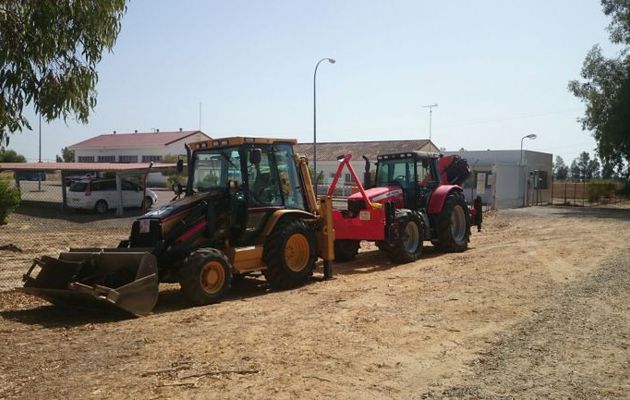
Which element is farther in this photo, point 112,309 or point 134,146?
point 134,146

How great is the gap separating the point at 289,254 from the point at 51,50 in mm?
4979

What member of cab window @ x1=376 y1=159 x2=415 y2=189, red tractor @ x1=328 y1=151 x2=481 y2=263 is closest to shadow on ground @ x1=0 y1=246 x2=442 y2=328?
red tractor @ x1=328 y1=151 x2=481 y2=263

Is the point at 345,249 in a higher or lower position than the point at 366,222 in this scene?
lower

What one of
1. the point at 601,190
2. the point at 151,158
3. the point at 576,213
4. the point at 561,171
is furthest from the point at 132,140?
the point at 561,171

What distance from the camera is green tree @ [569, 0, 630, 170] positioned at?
35.1 meters

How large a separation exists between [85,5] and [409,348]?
5253 millimetres

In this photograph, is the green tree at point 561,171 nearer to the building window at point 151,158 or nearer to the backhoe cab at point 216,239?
the building window at point 151,158

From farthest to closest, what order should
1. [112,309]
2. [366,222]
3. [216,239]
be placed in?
[366,222]
[216,239]
[112,309]

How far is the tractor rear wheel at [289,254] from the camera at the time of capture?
971 cm

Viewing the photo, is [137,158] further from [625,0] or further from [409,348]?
[409,348]

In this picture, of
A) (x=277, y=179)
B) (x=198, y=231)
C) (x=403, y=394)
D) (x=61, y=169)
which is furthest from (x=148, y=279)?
(x=61, y=169)

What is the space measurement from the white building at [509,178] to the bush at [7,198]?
1978 centimetres

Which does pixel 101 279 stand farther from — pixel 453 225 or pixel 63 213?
pixel 63 213

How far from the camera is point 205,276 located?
870 centimetres
